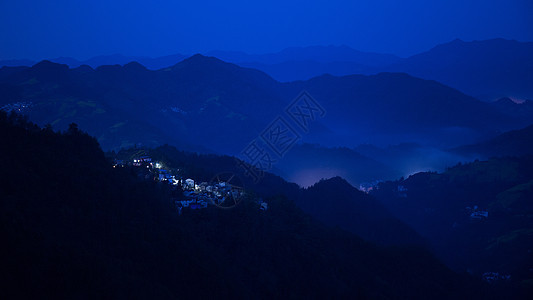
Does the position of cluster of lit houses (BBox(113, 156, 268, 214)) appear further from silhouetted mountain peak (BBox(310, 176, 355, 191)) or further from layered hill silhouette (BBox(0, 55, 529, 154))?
layered hill silhouette (BBox(0, 55, 529, 154))

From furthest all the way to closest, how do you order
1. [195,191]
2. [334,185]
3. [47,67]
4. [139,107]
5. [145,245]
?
1. [139,107]
2. [47,67]
3. [334,185]
4. [195,191]
5. [145,245]

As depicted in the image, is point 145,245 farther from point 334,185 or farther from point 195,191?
point 334,185

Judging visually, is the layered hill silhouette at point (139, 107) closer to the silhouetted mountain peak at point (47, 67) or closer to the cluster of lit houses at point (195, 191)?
the silhouetted mountain peak at point (47, 67)

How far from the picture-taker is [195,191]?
4344 cm

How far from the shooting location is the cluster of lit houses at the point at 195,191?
126 feet

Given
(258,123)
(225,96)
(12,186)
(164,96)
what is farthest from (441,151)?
(12,186)

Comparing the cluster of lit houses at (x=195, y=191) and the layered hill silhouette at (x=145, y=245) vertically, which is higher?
the cluster of lit houses at (x=195, y=191)

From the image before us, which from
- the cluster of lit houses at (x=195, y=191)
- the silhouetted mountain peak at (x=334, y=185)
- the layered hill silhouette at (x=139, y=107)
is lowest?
the cluster of lit houses at (x=195, y=191)

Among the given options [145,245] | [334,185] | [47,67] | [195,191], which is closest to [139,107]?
[47,67]

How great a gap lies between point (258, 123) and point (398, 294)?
463ft

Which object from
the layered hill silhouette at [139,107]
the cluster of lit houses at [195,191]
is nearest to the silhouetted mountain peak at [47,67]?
the layered hill silhouette at [139,107]

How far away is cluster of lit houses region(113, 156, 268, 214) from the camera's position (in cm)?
3847

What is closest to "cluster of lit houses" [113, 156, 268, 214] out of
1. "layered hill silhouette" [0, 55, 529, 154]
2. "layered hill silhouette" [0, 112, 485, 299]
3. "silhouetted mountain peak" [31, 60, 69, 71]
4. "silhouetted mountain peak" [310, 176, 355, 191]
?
"layered hill silhouette" [0, 112, 485, 299]

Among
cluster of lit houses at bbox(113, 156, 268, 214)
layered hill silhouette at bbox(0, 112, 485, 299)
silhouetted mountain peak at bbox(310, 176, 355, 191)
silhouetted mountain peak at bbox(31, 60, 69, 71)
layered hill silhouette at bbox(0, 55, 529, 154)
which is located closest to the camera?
layered hill silhouette at bbox(0, 112, 485, 299)
